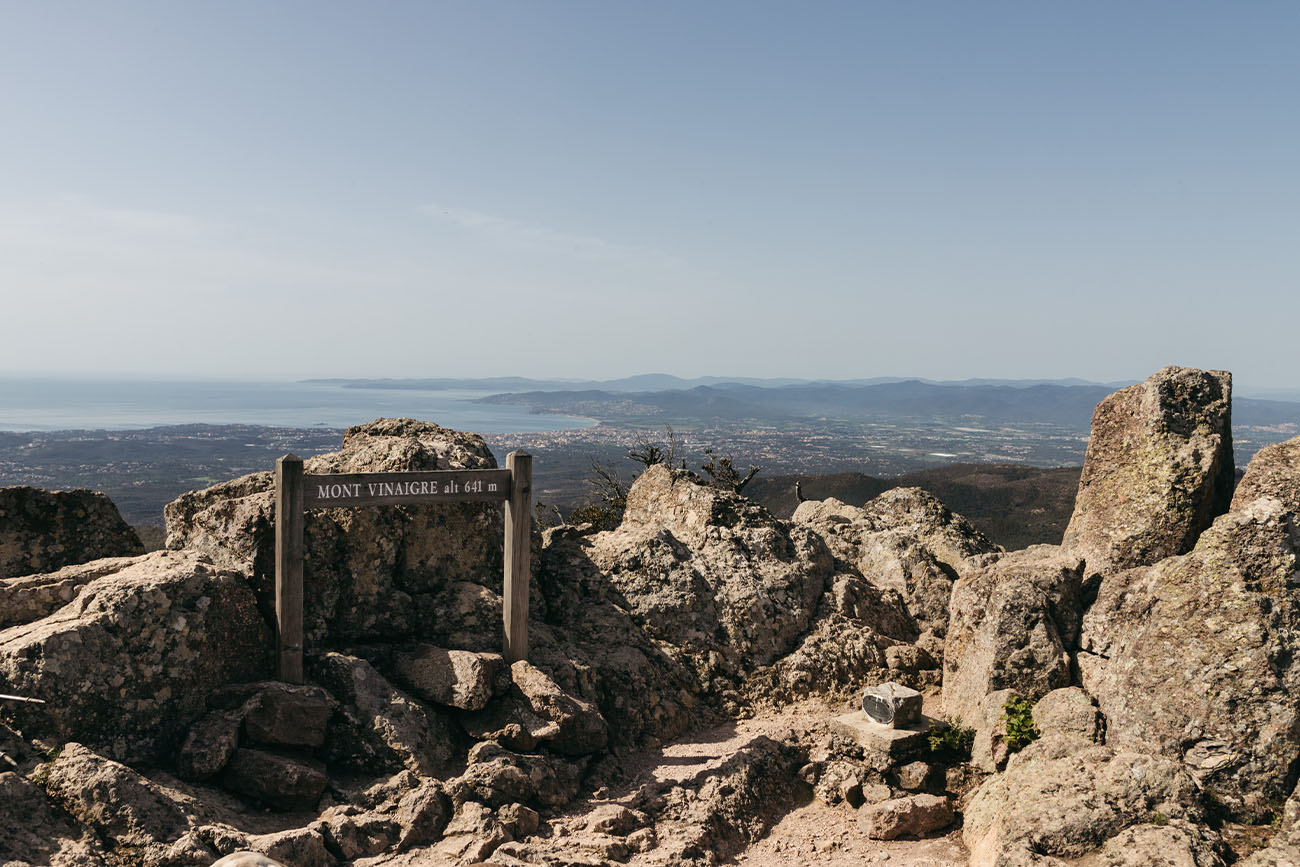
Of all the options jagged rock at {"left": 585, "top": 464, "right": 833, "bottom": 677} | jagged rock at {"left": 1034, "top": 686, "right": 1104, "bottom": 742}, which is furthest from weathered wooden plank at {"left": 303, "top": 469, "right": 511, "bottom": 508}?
jagged rock at {"left": 1034, "top": 686, "right": 1104, "bottom": 742}

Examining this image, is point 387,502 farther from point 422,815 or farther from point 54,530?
point 54,530

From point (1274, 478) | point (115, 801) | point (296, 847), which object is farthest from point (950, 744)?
point (115, 801)

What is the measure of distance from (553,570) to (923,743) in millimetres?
6145

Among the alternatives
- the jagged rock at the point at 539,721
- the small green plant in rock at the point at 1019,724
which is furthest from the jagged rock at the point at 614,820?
the small green plant in rock at the point at 1019,724

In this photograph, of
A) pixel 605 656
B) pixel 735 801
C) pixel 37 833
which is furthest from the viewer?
pixel 605 656

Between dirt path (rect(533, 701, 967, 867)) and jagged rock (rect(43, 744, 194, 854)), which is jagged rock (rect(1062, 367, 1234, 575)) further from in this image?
jagged rock (rect(43, 744, 194, 854))

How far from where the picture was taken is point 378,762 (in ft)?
30.1

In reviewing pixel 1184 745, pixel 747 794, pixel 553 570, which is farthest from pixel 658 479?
pixel 1184 745

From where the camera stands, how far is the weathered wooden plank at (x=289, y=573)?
959 centimetres

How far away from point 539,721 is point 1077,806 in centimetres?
588

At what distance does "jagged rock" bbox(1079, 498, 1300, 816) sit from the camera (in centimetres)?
→ 810

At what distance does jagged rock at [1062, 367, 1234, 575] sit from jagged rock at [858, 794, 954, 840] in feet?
13.9

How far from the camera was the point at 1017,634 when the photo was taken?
1066cm

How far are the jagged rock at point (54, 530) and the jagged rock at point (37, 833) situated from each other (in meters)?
3.93
